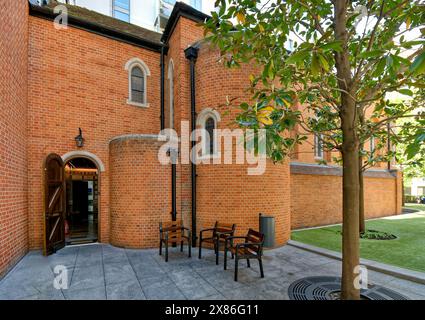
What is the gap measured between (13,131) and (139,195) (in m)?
3.65

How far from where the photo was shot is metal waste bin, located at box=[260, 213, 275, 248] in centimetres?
702

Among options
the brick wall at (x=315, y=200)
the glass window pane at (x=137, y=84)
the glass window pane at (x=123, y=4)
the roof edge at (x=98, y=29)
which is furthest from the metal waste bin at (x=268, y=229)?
the glass window pane at (x=123, y=4)

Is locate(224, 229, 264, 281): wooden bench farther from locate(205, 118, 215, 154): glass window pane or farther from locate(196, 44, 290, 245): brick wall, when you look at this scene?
locate(205, 118, 215, 154): glass window pane

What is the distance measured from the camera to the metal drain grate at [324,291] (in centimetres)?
419

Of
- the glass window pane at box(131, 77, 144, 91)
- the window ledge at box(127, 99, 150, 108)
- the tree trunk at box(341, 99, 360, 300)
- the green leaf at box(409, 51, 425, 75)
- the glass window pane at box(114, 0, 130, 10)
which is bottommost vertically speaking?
the tree trunk at box(341, 99, 360, 300)

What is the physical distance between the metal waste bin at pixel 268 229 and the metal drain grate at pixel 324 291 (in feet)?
6.76

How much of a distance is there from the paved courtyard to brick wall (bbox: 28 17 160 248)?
204 cm

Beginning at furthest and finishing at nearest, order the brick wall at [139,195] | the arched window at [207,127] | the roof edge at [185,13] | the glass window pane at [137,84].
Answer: the glass window pane at [137,84] → the roof edge at [185,13] → the arched window at [207,127] → the brick wall at [139,195]

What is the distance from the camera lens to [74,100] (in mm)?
7965

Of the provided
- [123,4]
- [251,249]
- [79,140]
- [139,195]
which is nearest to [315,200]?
[251,249]

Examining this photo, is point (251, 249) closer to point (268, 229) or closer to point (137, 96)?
point (268, 229)

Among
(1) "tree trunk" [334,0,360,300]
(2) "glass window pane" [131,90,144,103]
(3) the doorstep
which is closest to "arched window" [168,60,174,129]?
(2) "glass window pane" [131,90,144,103]

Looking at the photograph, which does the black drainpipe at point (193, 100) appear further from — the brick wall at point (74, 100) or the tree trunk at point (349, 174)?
the tree trunk at point (349, 174)
